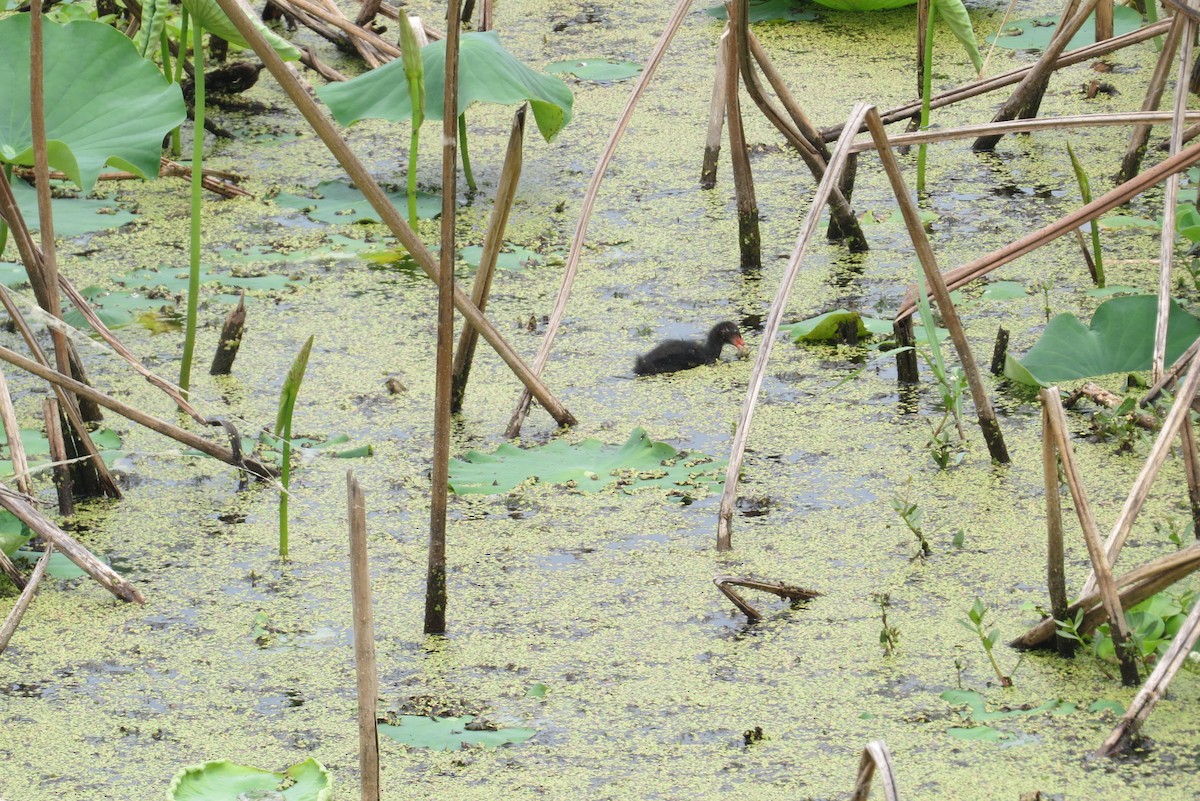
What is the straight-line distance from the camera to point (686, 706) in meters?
1.76

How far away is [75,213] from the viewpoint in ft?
11.3

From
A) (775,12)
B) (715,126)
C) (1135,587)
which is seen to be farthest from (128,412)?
(775,12)

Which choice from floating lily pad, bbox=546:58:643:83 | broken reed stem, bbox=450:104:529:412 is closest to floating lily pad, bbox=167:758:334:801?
broken reed stem, bbox=450:104:529:412

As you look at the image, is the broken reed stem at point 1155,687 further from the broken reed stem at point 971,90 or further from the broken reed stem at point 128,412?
the broken reed stem at point 971,90

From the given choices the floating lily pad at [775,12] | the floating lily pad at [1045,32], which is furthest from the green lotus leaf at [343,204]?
the floating lily pad at [1045,32]

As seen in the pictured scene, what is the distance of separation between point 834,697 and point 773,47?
3200mm

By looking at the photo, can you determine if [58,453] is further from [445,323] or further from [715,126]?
[715,126]

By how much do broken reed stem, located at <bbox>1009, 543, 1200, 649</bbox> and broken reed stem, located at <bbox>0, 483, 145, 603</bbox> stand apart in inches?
50.8

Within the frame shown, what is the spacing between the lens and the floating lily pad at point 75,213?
10.8 ft

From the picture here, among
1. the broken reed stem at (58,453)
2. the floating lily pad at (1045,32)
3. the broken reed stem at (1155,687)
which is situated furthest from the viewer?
the floating lily pad at (1045,32)

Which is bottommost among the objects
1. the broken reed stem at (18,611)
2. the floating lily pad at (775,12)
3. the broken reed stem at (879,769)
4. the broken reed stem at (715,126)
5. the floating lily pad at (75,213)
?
the broken reed stem at (18,611)

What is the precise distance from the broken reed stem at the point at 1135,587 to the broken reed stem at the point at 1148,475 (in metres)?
0.03

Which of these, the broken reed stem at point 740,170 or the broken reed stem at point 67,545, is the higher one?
the broken reed stem at point 740,170

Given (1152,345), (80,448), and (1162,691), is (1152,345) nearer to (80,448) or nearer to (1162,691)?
(1162,691)
